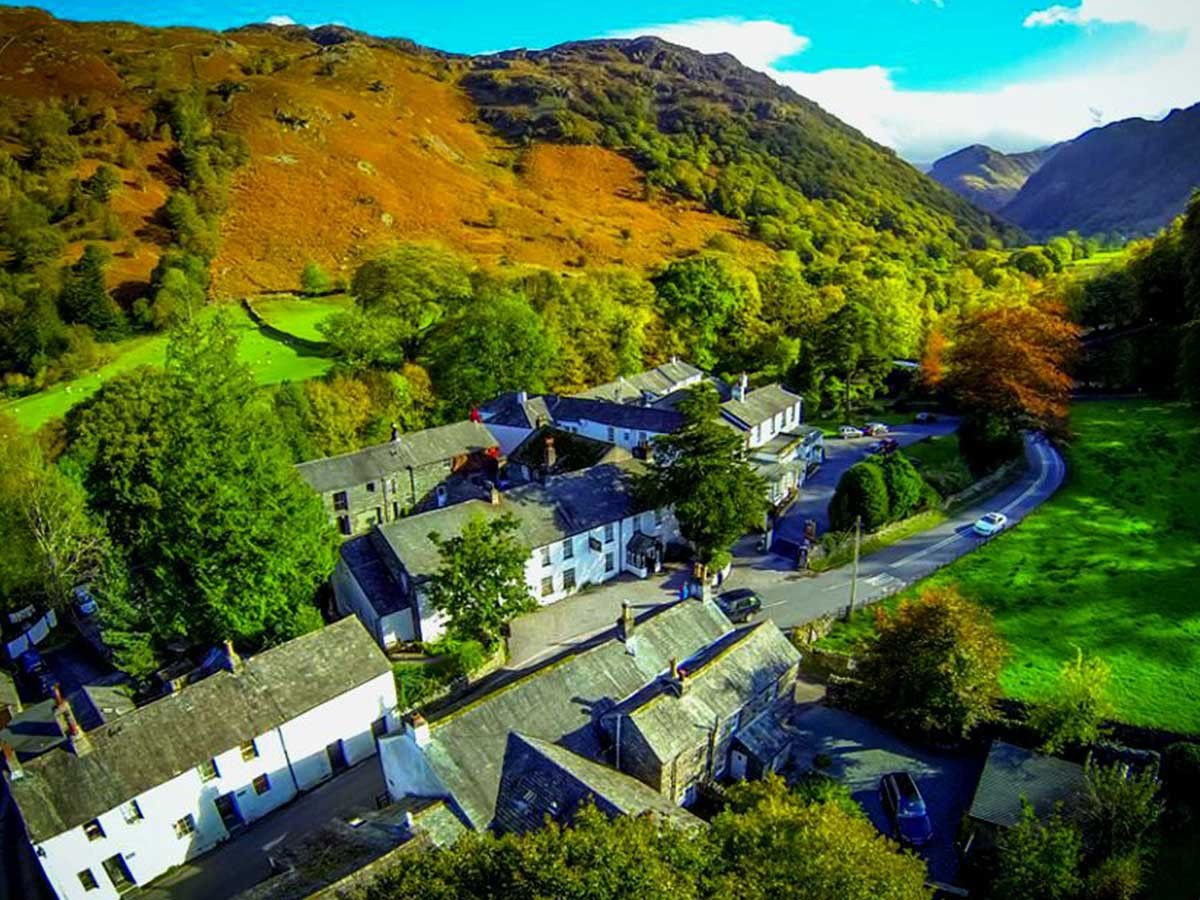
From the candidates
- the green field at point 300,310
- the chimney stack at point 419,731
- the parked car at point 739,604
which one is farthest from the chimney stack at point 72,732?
the green field at point 300,310

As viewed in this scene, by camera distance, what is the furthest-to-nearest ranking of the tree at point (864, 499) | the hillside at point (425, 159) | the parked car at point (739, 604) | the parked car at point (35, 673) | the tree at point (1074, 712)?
the hillside at point (425, 159) → the tree at point (864, 499) → the parked car at point (739, 604) → the parked car at point (35, 673) → the tree at point (1074, 712)

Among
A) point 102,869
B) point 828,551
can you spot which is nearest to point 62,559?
point 102,869

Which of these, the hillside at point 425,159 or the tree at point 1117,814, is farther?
the hillside at point 425,159

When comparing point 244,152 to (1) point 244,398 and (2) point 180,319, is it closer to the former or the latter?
(2) point 180,319

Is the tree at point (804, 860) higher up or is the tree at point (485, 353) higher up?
the tree at point (485, 353)

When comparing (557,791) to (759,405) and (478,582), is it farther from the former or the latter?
(759,405)

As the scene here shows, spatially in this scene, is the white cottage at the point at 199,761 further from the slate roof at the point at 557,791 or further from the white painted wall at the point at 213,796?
the slate roof at the point at 557,791

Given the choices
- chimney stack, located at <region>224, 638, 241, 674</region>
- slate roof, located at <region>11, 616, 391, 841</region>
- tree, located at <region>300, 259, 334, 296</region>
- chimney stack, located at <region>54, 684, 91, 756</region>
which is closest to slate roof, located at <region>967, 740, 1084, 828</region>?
slate roof, located at <region>11, 616, 391, 841</region>
